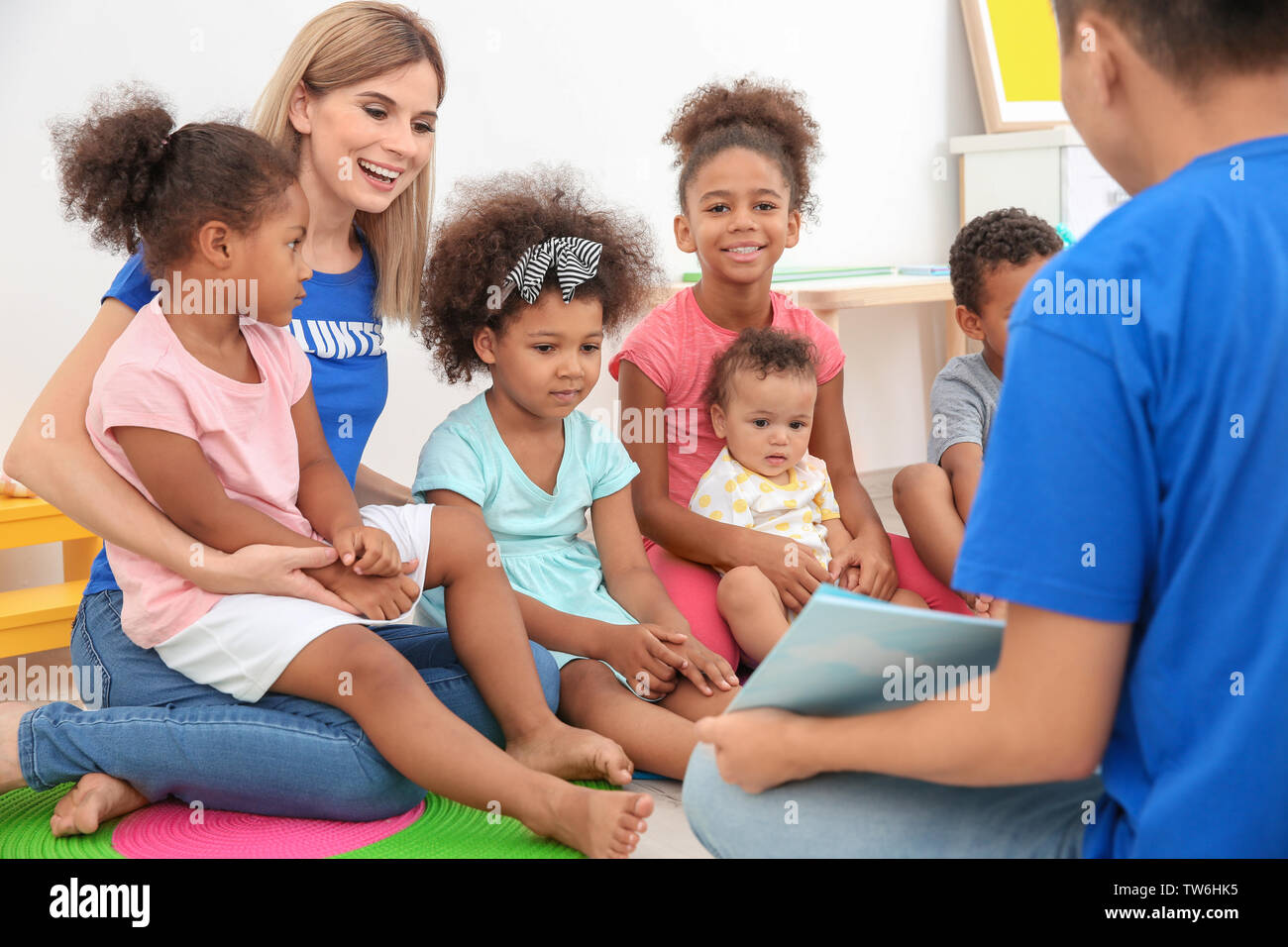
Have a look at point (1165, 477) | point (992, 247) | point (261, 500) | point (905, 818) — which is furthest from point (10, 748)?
point (992, 247)

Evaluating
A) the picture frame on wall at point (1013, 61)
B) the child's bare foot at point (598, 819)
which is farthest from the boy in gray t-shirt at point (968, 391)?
the picture frame on wall at point (1013, 61)

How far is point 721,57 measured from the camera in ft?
10.4

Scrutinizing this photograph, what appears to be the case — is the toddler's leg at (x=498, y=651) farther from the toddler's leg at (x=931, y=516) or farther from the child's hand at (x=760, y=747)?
the toddler's leg at (x=931, y=516)

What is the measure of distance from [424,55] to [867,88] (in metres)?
2.14

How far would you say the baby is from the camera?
5.98 feet

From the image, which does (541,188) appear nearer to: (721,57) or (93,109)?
(93,109)

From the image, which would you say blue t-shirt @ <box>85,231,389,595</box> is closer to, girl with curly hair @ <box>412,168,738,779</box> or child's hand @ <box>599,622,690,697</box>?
girl with curly hair @ <box>412,168,738,779</box>

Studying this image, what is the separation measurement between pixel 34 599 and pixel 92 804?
768mm

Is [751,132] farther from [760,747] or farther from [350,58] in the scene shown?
[760,747]

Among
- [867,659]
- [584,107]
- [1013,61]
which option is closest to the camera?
[867,659]

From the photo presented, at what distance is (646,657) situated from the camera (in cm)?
151

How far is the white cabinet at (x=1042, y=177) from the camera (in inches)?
133

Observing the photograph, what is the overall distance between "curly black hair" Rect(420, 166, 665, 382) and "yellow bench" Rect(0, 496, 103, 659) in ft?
2.17

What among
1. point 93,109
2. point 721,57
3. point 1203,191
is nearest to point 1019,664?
point 1203,191
